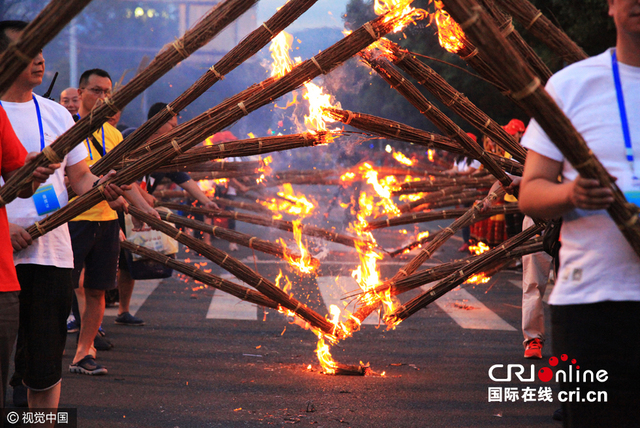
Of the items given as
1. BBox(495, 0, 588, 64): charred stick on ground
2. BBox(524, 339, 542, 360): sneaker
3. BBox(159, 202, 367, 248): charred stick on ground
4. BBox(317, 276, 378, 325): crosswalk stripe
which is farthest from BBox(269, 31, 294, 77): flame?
BBox(317, 276, 378, 325): crosswalk stripe

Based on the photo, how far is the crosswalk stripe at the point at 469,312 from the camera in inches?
292

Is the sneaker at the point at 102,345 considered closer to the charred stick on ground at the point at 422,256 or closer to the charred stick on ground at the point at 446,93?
the charred stick on ground at the point at 422,256

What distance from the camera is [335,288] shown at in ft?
30.5

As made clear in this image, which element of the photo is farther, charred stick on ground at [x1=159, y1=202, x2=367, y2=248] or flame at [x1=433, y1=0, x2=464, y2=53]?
charred stick on ground at [x1=159, y1=202, x2=367, y2=248]

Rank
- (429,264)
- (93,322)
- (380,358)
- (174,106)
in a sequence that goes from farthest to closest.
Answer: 1. (429,264)
2. (380,358)
3. (93,322)
4. (174,106)

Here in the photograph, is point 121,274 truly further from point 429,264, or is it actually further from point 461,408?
point 429,264

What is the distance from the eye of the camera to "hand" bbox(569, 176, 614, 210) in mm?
1888

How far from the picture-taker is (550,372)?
192 inches

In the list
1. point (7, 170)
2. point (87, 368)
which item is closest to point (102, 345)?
point (87, 368)

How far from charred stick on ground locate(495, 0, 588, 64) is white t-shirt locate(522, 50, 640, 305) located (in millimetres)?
1410

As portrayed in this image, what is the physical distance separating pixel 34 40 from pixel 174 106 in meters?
Answer: 1.52

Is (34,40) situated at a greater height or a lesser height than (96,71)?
lesser

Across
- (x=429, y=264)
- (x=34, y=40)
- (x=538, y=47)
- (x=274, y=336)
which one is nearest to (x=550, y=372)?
(x=274, y=336)

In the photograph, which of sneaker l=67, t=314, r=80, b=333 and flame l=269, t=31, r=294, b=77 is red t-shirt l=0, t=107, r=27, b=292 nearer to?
flame l=269, t=31, r=294, b=77
